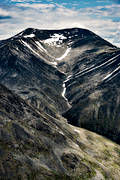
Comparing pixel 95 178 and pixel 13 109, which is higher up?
pixel 13 109

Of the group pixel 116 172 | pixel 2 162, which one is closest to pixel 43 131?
pixel 2 162

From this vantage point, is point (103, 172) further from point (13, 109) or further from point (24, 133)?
point (13, 109)

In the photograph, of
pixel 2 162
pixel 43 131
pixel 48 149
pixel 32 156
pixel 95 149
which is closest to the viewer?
pixel 2 162

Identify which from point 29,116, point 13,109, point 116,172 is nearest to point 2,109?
point 13,109

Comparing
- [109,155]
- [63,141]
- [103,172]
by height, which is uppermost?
[63,141]

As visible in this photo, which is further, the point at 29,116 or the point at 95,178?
the point at 29,116

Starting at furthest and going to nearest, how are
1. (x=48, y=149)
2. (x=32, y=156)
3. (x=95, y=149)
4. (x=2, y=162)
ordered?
(x=95, y=149) < (x=48, y=149) < (x=32, y=156) < (x=2, y=162)
